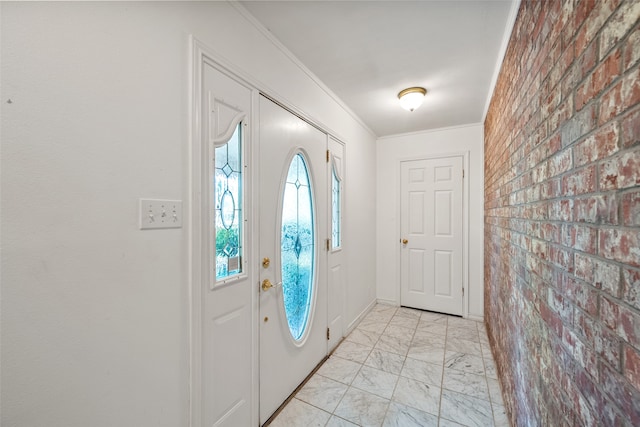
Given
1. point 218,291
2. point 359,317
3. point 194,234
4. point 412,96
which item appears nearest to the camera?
point 194,234

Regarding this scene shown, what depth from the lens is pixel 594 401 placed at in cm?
64

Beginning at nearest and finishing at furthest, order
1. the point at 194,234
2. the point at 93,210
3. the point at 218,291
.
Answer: the point at 93,210
the point at 194,234
the point at 218,291

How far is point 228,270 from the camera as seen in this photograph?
4.50 ft

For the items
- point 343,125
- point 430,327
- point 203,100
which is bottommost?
point 430,327

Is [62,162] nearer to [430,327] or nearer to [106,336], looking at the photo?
[106,336]

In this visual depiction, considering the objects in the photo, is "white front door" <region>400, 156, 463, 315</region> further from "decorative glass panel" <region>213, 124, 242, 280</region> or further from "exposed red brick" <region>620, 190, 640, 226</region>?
"exposed red brick" <region>620, 190, 640, 226</region>

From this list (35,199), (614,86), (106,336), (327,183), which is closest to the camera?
(614,86)

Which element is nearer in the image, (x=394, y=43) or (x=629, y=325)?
(x=629, y=325)

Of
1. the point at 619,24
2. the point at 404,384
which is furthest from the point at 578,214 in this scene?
the point at 404,384

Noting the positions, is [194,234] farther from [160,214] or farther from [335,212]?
[335,212]

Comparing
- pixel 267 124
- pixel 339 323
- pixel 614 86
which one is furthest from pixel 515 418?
pixel 267 124

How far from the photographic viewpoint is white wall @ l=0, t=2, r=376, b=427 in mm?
725

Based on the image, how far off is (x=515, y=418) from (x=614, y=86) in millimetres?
1741

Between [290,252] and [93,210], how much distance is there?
1.20 meters
